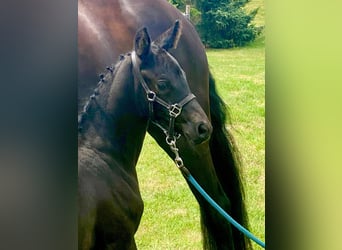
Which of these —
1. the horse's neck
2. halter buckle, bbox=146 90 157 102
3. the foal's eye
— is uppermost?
the foal's eye

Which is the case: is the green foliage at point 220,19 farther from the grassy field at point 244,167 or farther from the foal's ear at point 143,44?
the foal's ear at point 143,44

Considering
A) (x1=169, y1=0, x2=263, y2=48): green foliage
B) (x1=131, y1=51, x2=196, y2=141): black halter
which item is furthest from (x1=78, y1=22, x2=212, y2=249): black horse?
(x1=169, y1=0, x2=263, y2=48): green foliage

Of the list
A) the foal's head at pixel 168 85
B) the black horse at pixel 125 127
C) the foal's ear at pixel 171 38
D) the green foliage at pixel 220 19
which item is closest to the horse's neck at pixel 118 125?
the black horse at pixel 125 127

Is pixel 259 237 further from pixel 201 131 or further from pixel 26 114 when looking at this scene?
pixel 26 114

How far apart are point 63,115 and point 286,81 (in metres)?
1.21

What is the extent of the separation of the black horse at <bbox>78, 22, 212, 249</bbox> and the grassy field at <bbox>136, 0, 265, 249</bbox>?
0.23ft

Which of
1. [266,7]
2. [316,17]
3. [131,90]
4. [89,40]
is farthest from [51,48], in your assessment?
[316,17]

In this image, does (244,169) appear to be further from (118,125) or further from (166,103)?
(118,125)

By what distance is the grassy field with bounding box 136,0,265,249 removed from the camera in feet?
9.45

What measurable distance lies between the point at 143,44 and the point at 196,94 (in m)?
0.37

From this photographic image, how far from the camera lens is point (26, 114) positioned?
3.08 meters

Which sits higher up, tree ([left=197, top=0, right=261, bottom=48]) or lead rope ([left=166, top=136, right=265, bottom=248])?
tree ([left=197, top=0, right=261, bottom=48])

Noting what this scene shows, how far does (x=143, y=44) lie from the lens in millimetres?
2826

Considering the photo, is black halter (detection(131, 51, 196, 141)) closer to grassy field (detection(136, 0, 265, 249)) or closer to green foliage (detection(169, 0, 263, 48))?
grassy field (detection(136, 0, 265, 249))
